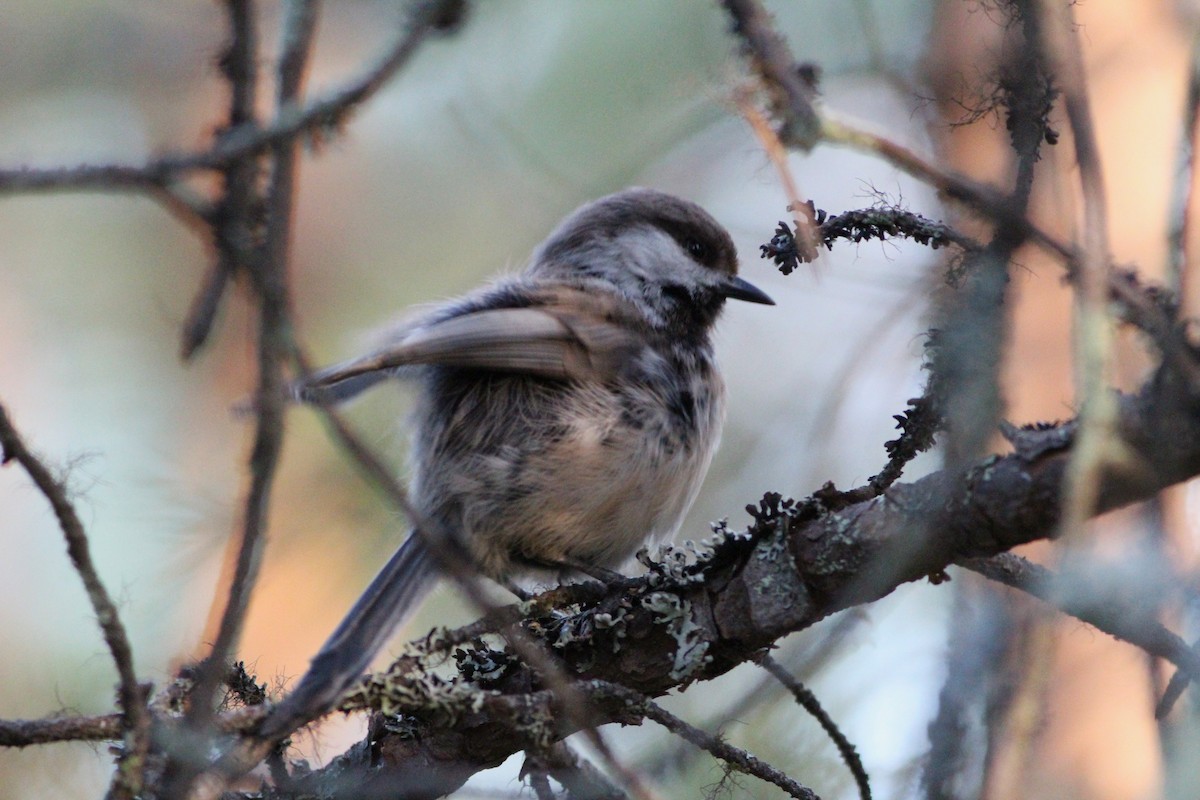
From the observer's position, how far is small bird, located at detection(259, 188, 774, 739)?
2998 millimetres

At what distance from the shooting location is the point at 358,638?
2.42 m

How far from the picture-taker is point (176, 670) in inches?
89.8

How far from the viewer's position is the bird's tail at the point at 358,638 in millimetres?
2018

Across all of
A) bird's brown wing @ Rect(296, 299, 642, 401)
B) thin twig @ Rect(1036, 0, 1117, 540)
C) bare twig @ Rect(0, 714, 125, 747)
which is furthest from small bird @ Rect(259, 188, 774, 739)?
thin twig @ Rect(1036, 0, 1117, 540)

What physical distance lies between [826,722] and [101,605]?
57.5 inches

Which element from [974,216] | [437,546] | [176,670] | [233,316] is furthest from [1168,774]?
[233,316]

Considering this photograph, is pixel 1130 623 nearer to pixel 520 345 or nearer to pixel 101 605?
pixel 520 345

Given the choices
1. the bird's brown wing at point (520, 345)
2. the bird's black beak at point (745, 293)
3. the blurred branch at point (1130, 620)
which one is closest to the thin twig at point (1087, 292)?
the blurred branch at point (1130, 620)

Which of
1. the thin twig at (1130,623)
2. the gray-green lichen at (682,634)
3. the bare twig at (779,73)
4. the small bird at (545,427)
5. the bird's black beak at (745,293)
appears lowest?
the thin twig at (1130,623)

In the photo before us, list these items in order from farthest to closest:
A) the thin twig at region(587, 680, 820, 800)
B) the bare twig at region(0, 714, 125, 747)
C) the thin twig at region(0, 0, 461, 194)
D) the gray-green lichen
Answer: the gray-green lichen → the thin twig at region(587, 680, 820, 800) → the bare twig at region(0, 714, 125, 747) → the thin twig at region(0, 0, 461, 194)

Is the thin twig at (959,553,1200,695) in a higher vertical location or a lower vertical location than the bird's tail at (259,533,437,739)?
lower

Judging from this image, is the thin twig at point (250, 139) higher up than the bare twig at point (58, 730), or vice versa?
the thin twig at point (250, 139)

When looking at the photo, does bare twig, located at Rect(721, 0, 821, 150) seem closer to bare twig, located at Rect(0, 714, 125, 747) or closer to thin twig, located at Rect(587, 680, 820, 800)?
thin twig, located at Rect(587, 680, 820, 800)

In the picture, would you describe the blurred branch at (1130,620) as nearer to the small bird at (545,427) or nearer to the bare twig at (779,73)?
the bare twig at (779,73)
